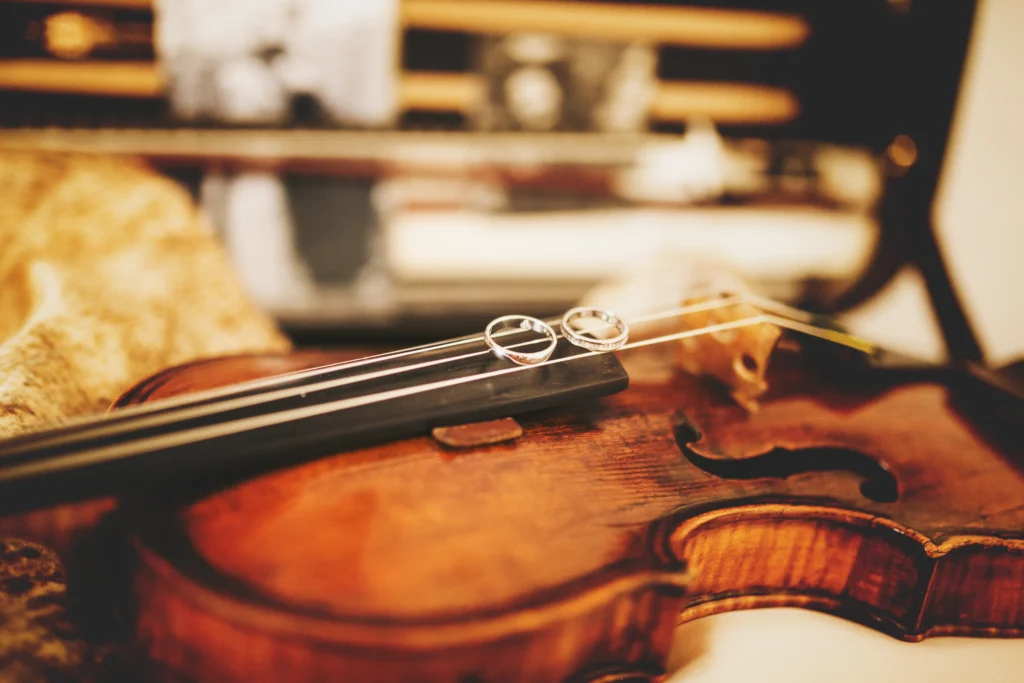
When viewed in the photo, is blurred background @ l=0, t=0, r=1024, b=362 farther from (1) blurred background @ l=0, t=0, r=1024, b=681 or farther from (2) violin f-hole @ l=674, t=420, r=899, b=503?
(2) violin f-hole @ l=674, t=420, r=899, b=503

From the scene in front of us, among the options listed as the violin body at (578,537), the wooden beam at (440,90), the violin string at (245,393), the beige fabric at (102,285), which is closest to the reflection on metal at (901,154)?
the wooden beam at (440,90)

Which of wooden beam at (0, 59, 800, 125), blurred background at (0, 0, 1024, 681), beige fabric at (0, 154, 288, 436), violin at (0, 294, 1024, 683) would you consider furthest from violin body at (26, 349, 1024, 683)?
wooden beam at (0, 59, 800, 125)

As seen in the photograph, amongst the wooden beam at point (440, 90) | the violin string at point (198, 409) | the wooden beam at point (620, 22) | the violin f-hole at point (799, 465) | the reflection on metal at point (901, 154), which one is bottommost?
the violin f-hole at point (799, 465)

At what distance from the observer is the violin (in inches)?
18.1

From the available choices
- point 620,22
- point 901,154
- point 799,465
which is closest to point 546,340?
point 799,465

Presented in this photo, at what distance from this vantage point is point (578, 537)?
0.56 meters

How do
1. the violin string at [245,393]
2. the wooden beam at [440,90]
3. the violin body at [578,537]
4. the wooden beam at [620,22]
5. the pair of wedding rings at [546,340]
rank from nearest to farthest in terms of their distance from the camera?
the violin body at [578,537], the violin string at [245,393], the pair of wedding rings at [546,340], the wooden beam at [440,90], the wooden beam at [620,22]

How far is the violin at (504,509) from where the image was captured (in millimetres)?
460

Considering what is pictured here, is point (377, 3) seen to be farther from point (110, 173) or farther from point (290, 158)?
A: point (110, 173)

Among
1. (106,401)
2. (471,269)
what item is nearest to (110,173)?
(106,401)

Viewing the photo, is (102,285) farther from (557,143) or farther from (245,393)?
(557,143)

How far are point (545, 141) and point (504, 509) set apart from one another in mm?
1015

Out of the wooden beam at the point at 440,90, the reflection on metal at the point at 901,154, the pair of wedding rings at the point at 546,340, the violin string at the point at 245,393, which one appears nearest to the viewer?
the violin string at the point at 245,393

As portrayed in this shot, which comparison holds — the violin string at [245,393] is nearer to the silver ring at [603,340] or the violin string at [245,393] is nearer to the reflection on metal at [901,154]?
the silver ring at [603,340]
